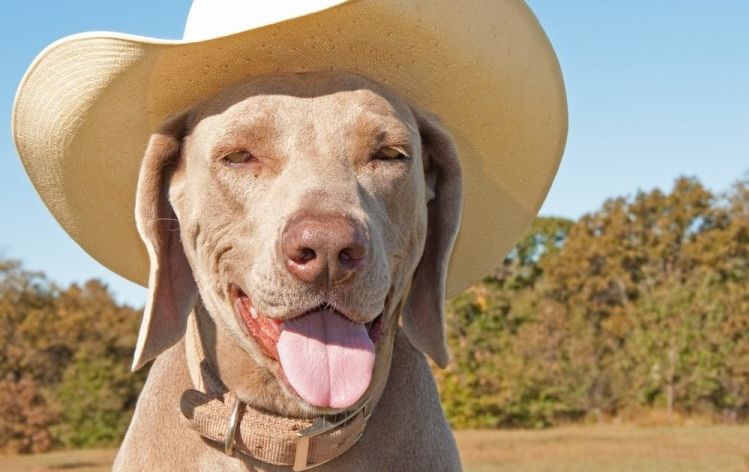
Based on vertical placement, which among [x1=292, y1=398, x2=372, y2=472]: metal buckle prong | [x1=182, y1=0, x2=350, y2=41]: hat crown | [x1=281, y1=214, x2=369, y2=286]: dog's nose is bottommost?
[x1=292, y1=398, x2=372, y2=472]: metal buckle prong

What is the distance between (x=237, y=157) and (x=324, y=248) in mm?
631

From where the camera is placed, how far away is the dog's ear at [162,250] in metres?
3.62

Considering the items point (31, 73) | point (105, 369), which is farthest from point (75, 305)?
point (31, 73)

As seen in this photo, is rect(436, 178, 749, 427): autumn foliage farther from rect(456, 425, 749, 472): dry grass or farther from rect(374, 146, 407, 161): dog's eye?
rect(374, 146, 407, 161): dog's eye

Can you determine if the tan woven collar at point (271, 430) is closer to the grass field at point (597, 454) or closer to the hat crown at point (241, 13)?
the hat crown at point (241, 13)

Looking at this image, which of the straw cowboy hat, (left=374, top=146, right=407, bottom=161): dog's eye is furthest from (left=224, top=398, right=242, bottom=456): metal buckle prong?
the straw cowboy hat

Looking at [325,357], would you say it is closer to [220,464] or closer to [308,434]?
[308,434]

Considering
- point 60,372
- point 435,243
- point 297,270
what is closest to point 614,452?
point 435,243

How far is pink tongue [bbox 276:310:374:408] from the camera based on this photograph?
10.6 ft

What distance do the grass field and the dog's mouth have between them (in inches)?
724

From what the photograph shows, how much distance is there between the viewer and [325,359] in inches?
128

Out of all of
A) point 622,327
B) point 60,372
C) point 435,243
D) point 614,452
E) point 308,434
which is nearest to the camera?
point 308,434

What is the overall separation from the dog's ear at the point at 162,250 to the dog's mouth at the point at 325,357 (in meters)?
0.56

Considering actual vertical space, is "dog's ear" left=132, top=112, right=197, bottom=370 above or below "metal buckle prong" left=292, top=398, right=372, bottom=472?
above
